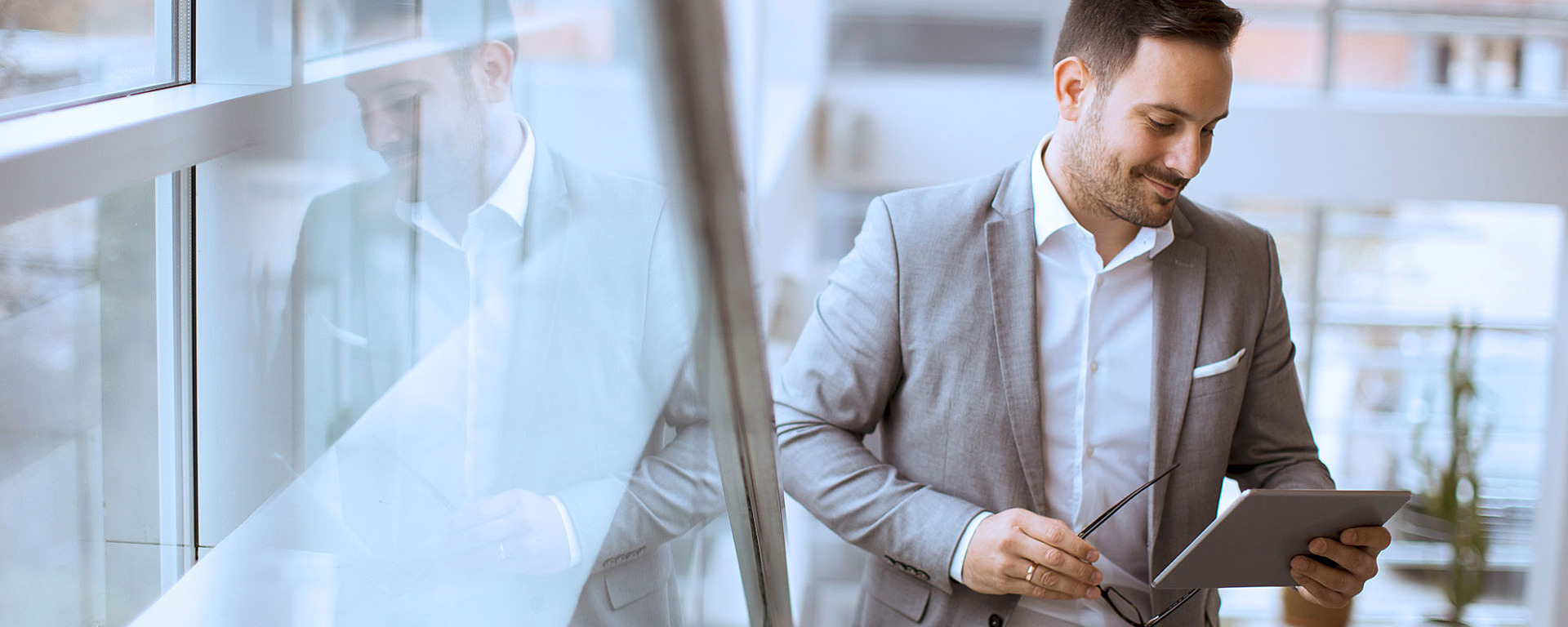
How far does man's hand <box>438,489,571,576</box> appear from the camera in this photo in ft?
2.88

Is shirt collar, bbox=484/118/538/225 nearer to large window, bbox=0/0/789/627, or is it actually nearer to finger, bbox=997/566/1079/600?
large window, bbox=0/0/789/627

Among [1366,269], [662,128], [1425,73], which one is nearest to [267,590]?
[662,128]

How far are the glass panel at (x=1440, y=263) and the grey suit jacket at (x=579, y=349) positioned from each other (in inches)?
251

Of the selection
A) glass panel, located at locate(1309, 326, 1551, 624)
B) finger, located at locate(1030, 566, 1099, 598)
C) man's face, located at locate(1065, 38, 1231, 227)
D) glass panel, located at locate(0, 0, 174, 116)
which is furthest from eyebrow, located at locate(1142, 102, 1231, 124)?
glass panel, located at locate(1309, 326, 1551, 624)

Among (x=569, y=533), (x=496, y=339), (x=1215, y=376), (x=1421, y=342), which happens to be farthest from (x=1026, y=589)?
(x=1421, y=342)

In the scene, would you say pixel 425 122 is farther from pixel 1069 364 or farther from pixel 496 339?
pixel 1069 364

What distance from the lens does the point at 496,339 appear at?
87cm

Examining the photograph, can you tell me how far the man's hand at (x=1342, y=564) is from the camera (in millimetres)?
1558

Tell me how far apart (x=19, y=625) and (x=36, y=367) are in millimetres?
180

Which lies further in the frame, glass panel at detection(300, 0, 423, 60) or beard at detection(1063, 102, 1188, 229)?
beard at detection(1063, 102, 1188, 229)

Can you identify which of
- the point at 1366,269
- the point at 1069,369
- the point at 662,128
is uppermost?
the point at 662,128

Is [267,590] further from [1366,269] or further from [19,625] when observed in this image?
[1366,269]

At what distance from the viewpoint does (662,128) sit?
0.74m

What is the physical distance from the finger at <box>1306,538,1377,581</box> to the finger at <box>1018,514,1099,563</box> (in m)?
0.30
